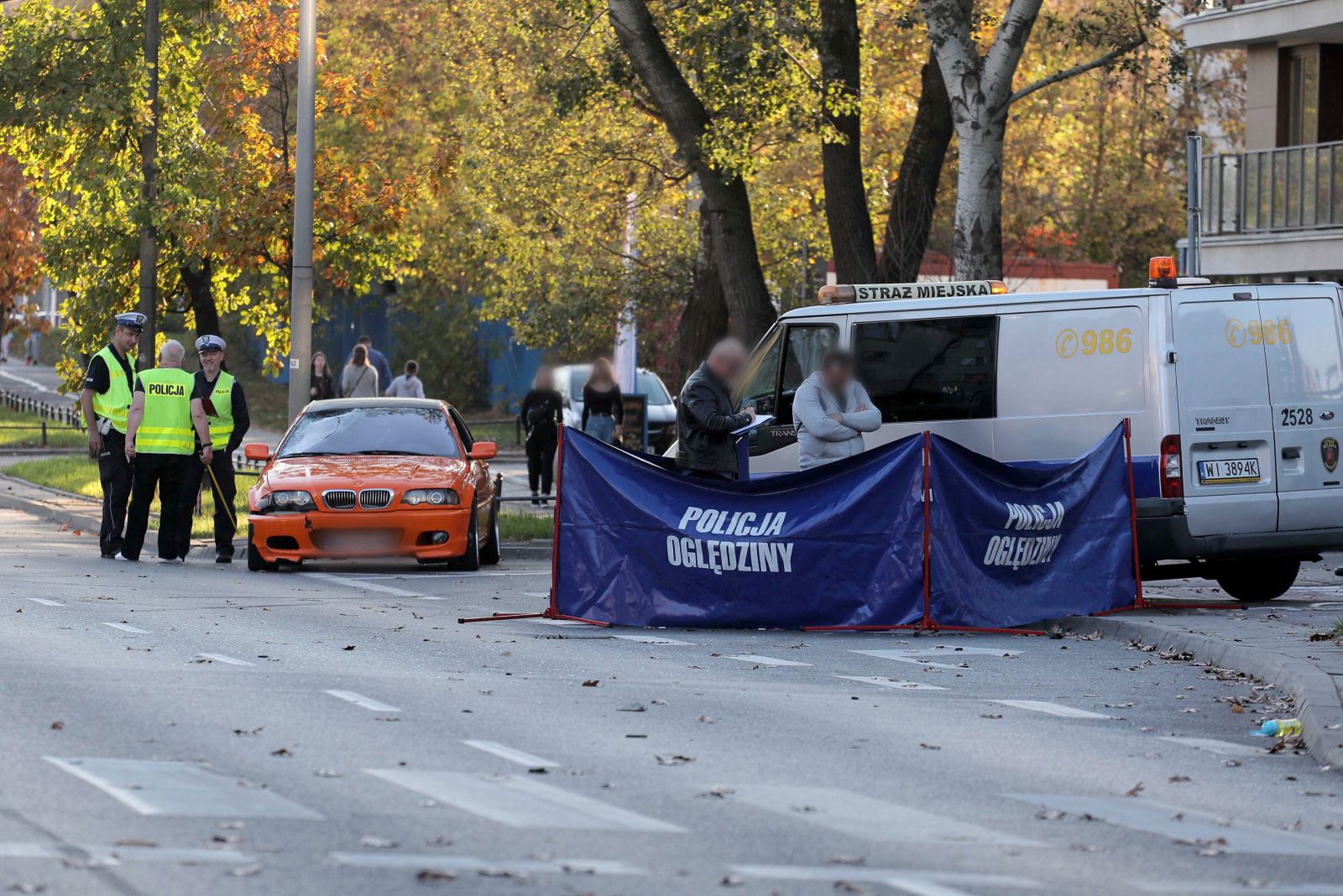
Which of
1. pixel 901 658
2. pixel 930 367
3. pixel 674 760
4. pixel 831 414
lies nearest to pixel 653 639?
pixel 901 658

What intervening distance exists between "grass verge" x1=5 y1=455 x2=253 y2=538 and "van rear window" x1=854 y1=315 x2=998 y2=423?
780cm

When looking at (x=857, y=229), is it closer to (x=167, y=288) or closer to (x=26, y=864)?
(x=167, y=288)

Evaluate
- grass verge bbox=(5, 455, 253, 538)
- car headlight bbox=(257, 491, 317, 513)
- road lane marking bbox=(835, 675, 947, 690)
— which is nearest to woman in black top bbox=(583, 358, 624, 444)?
grass verge bbox=(5, 455, 253, 538)

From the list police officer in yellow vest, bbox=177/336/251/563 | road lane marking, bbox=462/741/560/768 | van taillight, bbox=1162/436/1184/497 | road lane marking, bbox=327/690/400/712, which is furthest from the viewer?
A: police officer in yellow vest, bbox=177/336/251/563

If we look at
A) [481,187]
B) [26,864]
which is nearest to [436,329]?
[481,187]

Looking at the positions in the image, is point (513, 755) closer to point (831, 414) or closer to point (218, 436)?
point (831, 414)

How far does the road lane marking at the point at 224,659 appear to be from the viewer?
10.7 m

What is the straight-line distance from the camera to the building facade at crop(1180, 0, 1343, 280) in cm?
2864

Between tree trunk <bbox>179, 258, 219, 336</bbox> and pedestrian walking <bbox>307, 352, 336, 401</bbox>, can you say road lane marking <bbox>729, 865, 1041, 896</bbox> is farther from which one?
pedestrian walking <bbox>307, 352, 336, 401</bbox>

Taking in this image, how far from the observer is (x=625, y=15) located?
24.3 metres

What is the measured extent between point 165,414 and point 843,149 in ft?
33.2

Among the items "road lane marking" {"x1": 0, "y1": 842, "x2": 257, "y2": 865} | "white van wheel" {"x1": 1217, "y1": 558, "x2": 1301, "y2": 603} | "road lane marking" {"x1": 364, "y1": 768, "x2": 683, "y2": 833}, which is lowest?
"road lane marking" {"x1": 0, "y1": 842, "x2": 257, "y2": 865}

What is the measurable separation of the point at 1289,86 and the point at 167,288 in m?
15.8

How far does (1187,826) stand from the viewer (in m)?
7.11
